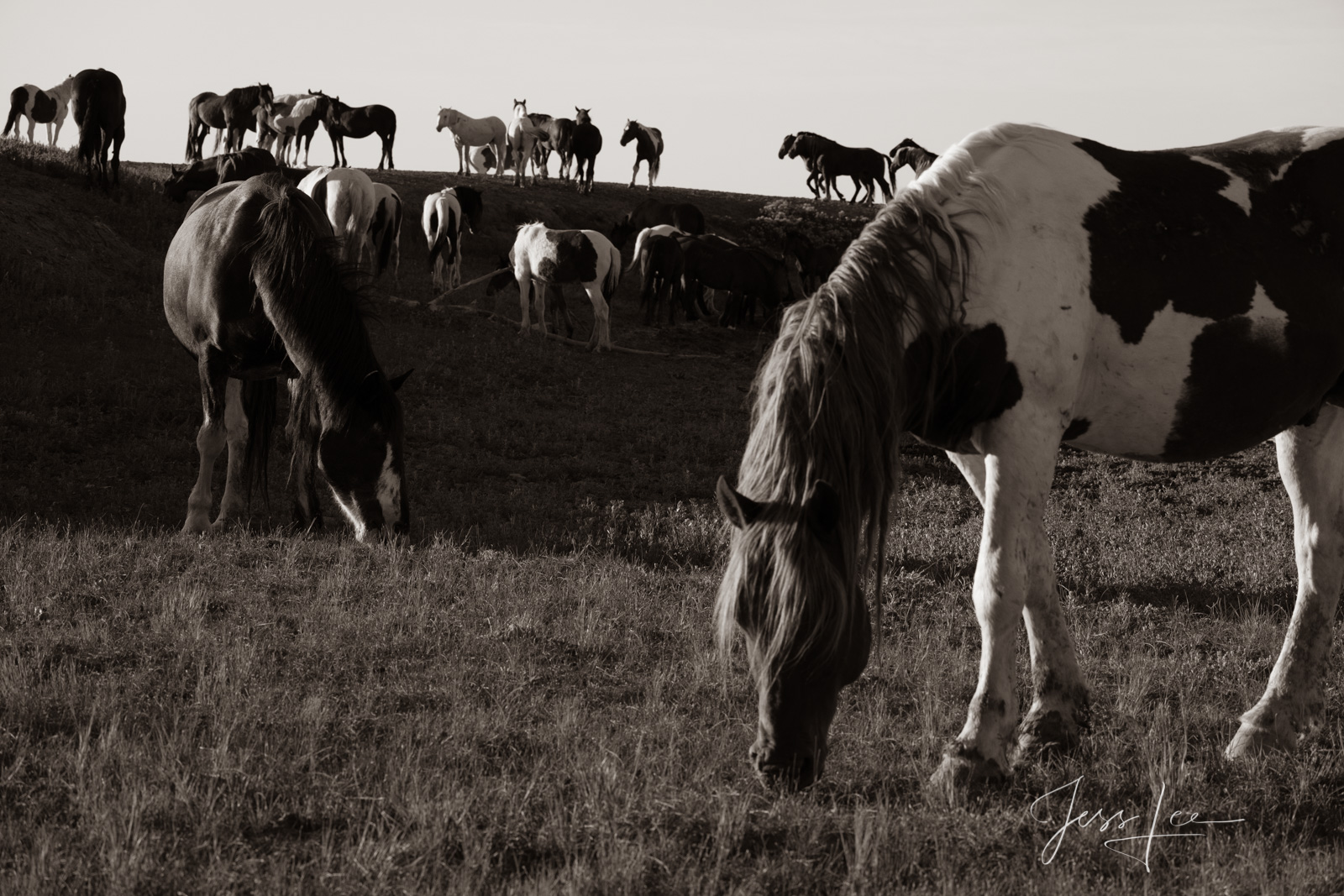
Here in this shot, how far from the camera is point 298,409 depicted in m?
7.03

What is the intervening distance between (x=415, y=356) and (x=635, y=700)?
10.5 m

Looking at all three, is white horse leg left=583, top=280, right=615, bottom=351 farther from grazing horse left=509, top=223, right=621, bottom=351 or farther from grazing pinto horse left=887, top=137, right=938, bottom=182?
grazing pinto horse left=887, top=137, right=938, bottom=182

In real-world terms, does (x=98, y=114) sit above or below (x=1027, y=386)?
above

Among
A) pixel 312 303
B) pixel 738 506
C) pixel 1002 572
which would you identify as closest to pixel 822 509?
pixel 738 506

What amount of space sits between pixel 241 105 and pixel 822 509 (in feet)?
90.2

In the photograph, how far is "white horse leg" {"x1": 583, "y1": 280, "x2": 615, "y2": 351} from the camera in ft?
59.8

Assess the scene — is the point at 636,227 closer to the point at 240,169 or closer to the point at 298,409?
the point at 240,169

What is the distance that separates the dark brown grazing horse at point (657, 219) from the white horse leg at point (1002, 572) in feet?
77.5

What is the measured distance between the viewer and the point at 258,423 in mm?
8023

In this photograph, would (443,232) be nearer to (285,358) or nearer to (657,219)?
(657,219)

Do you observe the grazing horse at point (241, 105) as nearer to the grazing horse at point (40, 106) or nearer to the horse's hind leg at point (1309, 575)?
the grazing horse at point (40, 106)

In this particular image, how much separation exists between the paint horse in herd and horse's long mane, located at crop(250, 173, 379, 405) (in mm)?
3889

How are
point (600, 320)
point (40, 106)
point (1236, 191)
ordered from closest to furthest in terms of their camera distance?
point (1236, 191) < point (600, 320) < point (40, 106)
